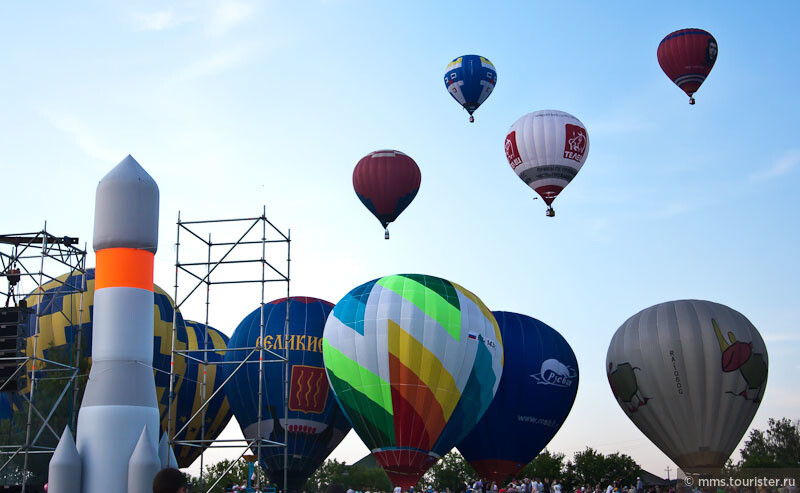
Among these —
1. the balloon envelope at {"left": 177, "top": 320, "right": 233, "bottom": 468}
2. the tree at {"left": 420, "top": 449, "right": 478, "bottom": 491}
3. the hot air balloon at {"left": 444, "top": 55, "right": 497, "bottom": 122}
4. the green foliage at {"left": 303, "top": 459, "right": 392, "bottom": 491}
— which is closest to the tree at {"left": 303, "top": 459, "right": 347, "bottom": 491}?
the green foliage at {"left": 303, "top": 459, "right": 392, "bottom": 491}

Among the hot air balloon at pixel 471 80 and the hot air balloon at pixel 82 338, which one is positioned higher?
the hot air balloon at pixel 471 80

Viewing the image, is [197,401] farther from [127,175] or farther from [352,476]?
[352,476]

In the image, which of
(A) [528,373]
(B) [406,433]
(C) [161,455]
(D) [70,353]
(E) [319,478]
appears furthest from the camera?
(E) [319,478]

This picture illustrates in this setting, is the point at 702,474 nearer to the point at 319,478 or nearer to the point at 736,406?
the point at 736,406

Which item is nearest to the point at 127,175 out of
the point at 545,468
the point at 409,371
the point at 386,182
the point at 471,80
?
the point at 409,371

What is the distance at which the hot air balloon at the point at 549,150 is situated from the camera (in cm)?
3023

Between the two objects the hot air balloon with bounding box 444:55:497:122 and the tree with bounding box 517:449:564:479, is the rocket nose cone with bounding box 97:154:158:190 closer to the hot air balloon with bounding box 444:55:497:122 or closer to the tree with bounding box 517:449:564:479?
the hot air balloon with bounding box 444:55:497:122

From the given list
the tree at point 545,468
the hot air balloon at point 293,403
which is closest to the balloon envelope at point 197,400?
the hot air balloon at point 293,403

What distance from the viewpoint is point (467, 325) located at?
26250mm

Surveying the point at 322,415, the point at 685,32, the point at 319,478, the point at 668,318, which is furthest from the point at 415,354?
the point at 319,478

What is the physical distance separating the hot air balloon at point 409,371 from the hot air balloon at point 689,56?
12230 millimetres

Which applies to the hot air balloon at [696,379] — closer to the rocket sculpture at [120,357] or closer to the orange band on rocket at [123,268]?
the rocket sculpture at [120,357]

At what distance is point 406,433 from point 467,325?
3371 mm

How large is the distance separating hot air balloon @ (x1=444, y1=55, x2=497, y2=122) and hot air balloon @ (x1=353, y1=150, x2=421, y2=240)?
366 cm
